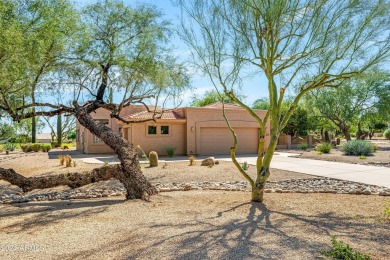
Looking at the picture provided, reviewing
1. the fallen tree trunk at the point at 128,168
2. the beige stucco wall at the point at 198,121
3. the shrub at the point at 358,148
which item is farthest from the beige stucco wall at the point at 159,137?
the fallen tree trunk at the point at 128,168

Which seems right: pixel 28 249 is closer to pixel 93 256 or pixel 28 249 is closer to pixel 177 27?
pixel 93 256

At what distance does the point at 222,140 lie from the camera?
2439cm

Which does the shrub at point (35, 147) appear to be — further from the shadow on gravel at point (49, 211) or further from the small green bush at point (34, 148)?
the shadow on gravel at point (49, 211)

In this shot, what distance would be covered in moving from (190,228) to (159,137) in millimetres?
18224

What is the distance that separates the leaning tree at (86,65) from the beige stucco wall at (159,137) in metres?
11.0

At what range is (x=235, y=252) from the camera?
410 cm

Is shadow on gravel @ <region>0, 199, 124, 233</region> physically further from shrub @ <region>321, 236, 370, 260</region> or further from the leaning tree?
shrub @ <region>321, 236, 370, 260</region>

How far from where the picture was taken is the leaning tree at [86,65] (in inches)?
301

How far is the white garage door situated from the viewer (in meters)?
23.9

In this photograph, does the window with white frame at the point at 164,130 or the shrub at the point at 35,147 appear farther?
the shrub at the point at 35,147

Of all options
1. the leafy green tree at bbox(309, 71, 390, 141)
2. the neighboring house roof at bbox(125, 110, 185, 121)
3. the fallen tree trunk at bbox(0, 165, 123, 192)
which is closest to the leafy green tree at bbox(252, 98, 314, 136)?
the leafy green tree at bbox(309, 71, 390, 141)

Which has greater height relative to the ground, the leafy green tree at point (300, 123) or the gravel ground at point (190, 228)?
the leafy green tree at point (300, 123)

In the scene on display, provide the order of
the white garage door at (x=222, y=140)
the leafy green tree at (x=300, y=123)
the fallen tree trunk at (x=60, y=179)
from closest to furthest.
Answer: the fallen tree trunk at (x=60, y=179)
the white garage door at (x=222, y=140)
the leafy green tree at (x=300, y=123)

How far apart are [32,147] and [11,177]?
2511 cm
